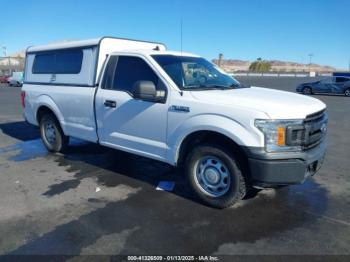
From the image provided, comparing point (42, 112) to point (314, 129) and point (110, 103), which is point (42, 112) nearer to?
point (110, 103)

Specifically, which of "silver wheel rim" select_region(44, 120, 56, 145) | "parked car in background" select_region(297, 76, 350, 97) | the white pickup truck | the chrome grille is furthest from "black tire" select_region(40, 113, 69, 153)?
"parked car in background" select_region(297, 76, 350, 97)

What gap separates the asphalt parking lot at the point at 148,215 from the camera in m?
3.55

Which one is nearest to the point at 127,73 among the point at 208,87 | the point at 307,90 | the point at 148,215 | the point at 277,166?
the point at 208,87

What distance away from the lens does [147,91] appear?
15.2 ft

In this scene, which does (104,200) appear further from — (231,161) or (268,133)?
(268,133)

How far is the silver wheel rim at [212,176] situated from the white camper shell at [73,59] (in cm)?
241

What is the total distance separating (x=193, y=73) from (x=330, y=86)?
21.6 metres

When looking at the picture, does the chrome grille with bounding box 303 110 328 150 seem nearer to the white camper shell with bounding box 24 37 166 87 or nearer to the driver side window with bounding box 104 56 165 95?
the driver side window with bounding box 104 56 165 95

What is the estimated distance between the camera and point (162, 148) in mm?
4852

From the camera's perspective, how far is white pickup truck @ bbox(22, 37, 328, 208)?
3936 millimetres

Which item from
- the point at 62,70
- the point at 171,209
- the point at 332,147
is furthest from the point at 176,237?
the point at 332,147

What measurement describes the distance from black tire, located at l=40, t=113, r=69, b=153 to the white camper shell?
2.50 feet

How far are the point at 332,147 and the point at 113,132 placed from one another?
5106 mm

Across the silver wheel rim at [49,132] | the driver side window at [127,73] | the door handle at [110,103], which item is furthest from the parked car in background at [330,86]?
the door handle at [110,103]
